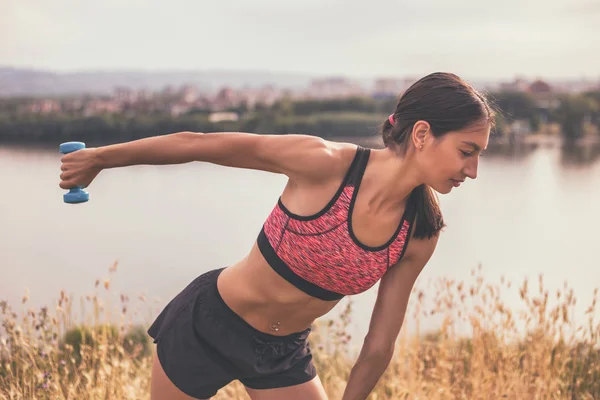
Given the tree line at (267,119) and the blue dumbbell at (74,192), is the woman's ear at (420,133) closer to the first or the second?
the blue dumbbell at (74,192)

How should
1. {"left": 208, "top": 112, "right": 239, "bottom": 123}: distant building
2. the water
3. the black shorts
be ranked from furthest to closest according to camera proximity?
{"left": 208, "top": 112, "right": 239, "bottom": 123}: distant building, the water, the black shorts

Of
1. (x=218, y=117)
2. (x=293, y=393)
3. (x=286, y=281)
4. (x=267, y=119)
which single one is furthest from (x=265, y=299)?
(x=267, y=119)

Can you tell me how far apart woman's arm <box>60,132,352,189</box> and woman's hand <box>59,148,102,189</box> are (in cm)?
4

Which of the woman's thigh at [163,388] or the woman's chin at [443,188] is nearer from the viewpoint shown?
the woman's chin at [443,188]

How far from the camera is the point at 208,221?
111 feet

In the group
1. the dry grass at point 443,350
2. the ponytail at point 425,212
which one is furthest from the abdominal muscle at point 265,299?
the dry grass at point 443,350

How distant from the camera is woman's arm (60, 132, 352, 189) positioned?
222cm

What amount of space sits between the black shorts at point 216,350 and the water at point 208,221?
15473 mm

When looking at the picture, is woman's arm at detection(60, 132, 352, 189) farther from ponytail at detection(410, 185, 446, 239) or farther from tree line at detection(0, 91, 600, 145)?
tree line at detection(0, 91, 600, 145)

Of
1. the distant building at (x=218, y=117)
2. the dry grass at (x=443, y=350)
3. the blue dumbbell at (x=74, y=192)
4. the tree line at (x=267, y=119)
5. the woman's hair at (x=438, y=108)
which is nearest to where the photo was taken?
the woman's hair at (x=438, y=108)

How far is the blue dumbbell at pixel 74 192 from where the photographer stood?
240cm

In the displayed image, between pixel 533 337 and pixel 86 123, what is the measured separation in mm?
23671

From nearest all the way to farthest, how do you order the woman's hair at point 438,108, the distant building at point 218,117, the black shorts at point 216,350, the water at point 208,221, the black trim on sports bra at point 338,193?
the woman's hair at point 438,108 → the black trim on sports bra at point 338,193 → the black shorts at point 216,350 → the water at point 208,221 → the distant building at point 218,117

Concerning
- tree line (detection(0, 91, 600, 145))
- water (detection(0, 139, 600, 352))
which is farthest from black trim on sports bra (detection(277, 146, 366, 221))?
tree line (detection(0, 91, 600, 145))
